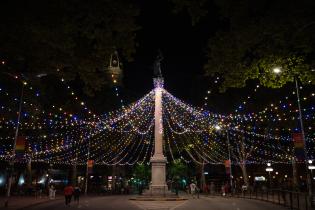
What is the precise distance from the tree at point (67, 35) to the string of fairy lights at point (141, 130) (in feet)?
65.6

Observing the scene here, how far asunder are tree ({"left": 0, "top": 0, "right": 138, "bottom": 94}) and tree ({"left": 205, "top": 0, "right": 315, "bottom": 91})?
329cm

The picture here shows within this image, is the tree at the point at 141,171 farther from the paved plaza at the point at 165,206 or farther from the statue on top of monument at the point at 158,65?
the paved plaza at the point at 165,206

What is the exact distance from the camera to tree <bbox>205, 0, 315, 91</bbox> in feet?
37.6

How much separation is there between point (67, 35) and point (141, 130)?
126ft

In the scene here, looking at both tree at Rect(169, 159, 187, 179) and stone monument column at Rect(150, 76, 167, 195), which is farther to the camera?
tree at Rect(169, 159, 187, 179)

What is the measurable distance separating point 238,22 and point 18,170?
5082 centimetres

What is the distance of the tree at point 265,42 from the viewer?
37.6 feet

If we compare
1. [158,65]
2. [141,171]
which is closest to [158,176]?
[158,65]

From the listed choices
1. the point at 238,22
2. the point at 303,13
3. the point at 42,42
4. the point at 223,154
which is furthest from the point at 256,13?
the point at 223,154

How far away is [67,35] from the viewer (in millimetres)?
11898

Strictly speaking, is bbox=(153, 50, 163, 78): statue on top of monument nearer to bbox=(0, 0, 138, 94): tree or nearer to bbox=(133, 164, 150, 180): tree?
bbox=(0, 0, 138, 94): tree

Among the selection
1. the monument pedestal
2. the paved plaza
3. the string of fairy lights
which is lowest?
the paved plaza

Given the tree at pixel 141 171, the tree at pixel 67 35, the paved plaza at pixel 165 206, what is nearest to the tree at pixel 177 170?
the tree at pixel 141 171

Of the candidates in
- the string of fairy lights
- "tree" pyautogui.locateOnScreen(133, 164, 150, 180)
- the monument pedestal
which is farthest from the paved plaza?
"tree" pyautogui.locateOnScreen(133, 164, 150, 180)
